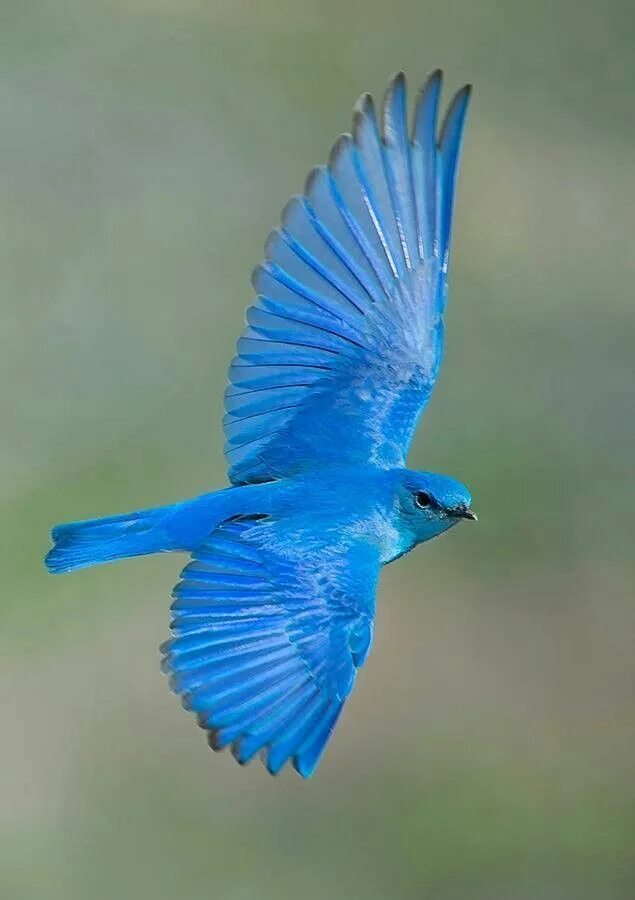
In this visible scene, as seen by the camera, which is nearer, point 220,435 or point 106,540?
point 106,540

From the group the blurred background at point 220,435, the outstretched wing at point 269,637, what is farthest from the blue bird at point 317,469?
the blurred background at point 220,435

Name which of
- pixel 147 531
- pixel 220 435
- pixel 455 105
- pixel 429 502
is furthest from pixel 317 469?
pixel 220 435

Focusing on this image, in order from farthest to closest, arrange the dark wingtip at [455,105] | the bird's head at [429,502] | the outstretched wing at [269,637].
→ 1. the bird's head at [429,502]
2. the dark wingtip at [455,105]
3. the outstretched wing at [269,637]

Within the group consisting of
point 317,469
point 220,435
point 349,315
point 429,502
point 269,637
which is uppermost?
point 220,435

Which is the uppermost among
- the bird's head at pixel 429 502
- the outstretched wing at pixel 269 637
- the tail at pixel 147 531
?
the tail at pixel 147 531

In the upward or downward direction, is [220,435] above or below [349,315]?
above

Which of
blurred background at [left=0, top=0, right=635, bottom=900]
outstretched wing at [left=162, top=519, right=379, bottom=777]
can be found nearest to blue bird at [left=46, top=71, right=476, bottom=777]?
outstretched wing at [left=162, top=519, right=379, bottom=777]

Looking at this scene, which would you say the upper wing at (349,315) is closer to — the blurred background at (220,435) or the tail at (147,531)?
the tail at (147,531)

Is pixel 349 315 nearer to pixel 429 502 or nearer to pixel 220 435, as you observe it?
pixel 429 502
